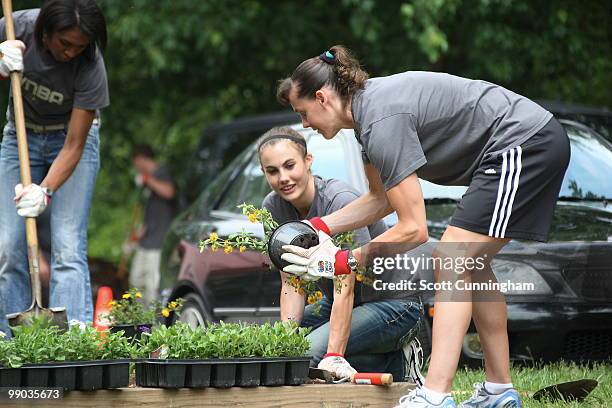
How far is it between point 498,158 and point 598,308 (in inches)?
70.1

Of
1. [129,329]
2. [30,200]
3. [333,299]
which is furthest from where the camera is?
[30,200]

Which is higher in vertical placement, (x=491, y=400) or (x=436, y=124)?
(x=436, y=124)

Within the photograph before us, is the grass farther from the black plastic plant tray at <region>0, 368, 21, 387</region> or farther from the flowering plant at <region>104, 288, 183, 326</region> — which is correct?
the black plastic plant tray at <region>0, 368, 21, 387</region>

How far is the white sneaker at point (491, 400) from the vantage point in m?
4.97

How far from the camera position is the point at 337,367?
16.6 feet

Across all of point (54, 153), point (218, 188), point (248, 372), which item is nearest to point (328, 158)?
point (218, 188)

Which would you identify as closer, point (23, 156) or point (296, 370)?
point (296, 370)

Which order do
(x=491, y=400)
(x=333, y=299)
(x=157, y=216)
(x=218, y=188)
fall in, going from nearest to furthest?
(x=491, y=400) < (x=333, y=299) < (x=218, y=188) < (x=157, y=216)

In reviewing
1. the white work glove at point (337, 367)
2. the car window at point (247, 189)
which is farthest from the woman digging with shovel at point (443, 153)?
the car window at point (247, 189)

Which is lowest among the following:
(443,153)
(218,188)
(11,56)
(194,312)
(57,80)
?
(194,312)

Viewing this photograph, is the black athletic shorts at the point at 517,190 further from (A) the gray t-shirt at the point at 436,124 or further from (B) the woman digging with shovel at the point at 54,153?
(B) the woman digging with shovel at the point at 54,153

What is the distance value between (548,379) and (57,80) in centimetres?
302

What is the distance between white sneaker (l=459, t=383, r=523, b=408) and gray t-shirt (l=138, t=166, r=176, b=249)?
8.07m

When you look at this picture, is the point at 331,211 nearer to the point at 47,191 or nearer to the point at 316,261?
the point at 316,261
